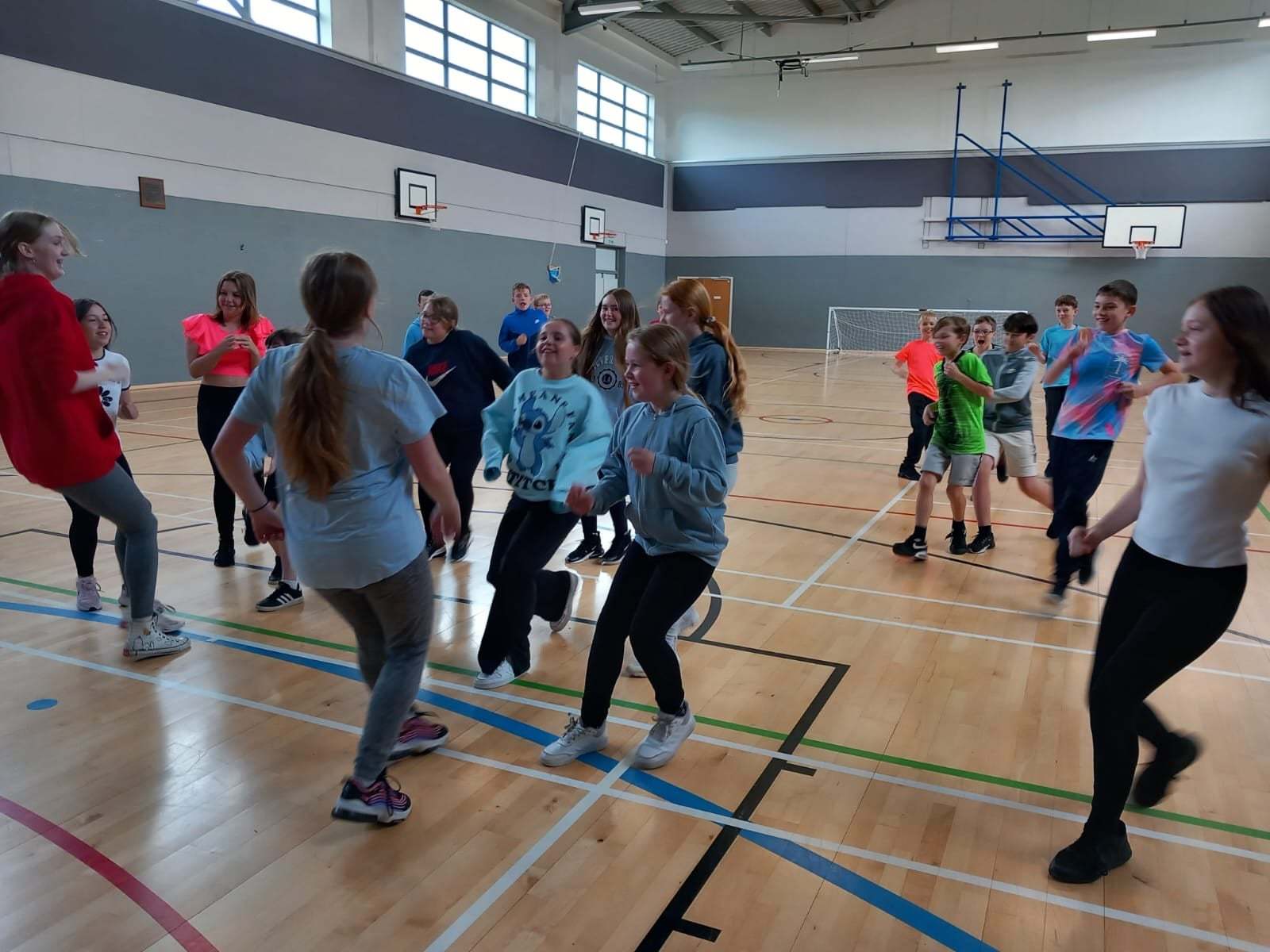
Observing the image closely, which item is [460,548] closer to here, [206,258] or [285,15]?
[206,258]

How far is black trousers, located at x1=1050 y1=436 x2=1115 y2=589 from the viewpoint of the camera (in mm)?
4578

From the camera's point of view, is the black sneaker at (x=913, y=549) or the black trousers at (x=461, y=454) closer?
the black trousers at (x=461, y=454)

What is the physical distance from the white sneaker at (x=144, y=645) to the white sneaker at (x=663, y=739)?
2.12 meters

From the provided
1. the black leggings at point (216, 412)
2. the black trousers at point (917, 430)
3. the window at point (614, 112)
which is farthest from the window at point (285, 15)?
the black trousers at point (917, 430)

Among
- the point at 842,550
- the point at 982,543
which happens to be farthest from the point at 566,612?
the point at 982,543

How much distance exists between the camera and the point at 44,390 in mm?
3084

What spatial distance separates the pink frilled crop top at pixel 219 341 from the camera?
467cm

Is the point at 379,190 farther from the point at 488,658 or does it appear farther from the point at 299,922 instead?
the point at 299,922

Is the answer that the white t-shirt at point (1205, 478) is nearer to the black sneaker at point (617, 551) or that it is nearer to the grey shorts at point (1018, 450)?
the grey shorts at point (1018, 450)

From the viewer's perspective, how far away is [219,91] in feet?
41.8

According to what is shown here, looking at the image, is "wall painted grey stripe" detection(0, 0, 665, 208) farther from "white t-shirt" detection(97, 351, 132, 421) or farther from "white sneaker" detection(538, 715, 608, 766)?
"white sneaker" detection(538, 715, 608, 766)

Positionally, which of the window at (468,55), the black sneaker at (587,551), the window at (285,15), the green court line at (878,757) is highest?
the window at (468,55)

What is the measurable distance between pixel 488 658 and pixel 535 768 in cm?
73

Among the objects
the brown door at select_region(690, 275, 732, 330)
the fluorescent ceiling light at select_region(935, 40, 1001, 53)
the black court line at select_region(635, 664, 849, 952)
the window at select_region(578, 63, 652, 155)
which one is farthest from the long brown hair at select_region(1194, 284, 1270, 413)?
the brown door at select_region(690, 275, 732, 330)
